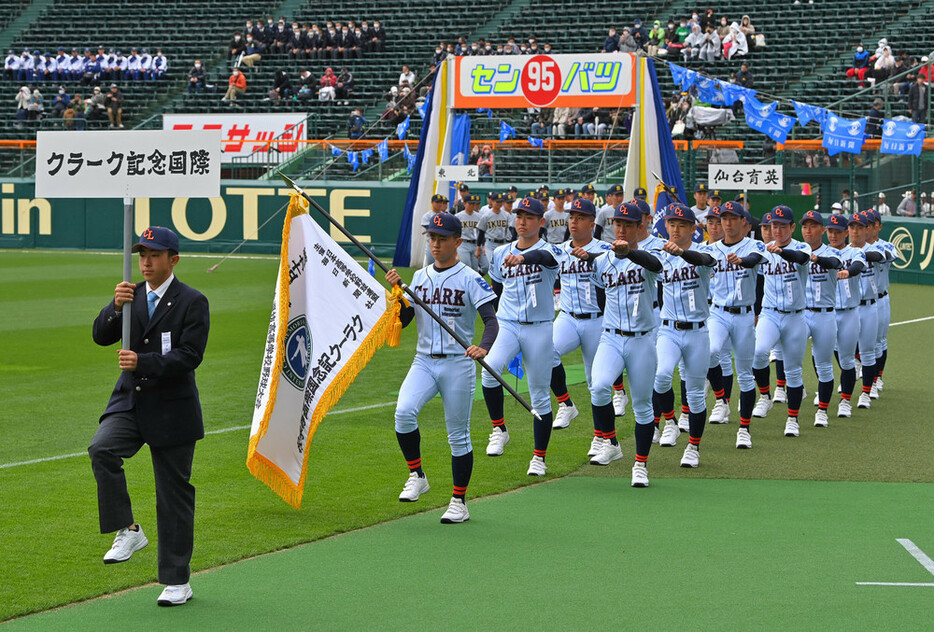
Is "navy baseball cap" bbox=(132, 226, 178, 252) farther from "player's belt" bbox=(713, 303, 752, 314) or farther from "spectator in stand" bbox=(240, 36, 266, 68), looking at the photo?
"spectator in stand" bbox=(240, 36, 266, 68)

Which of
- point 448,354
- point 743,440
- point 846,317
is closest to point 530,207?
point 448,354

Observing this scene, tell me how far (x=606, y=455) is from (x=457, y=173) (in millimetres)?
→ 14012

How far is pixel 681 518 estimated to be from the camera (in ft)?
28.2

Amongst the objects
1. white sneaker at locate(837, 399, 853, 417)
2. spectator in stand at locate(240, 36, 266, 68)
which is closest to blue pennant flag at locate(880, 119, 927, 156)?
white sneaker at locate(837, 399, 853, 417)

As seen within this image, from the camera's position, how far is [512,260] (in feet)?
33.0

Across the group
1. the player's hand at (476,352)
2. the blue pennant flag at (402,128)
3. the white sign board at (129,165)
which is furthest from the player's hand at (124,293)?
the blue pennant flag at (402,128)

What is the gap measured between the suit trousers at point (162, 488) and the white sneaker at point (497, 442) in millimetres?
4656

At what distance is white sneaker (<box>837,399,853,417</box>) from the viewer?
13.0m

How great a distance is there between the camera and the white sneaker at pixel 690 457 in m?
10.4

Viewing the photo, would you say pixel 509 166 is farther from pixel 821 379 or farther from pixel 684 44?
pixel 821 379

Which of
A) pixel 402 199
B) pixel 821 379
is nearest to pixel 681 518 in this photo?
pixel 821 379

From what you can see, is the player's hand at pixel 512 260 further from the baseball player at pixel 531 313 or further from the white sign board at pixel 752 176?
the white sign board at pixel 752 176

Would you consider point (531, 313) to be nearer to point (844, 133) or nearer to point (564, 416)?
point (564, 416)

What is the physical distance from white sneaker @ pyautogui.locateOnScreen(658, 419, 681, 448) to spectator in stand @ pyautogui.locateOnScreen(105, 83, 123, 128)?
103ft
